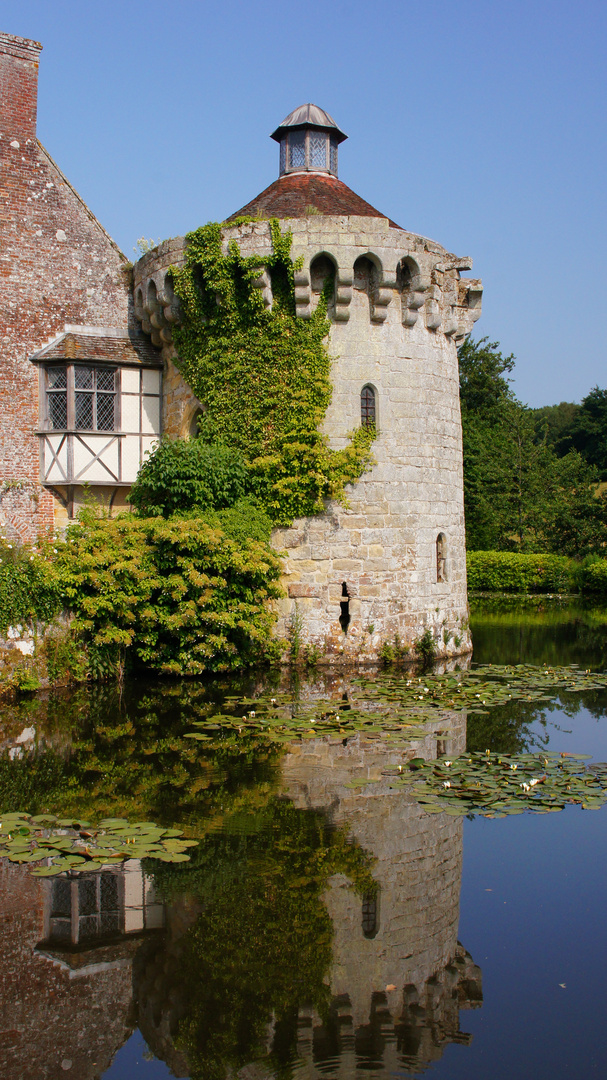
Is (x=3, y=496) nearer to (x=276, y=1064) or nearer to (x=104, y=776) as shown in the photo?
(x=104, y=776)

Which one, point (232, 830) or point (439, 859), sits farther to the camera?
point (232, 830)

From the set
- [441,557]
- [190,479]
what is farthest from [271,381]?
[441,557]

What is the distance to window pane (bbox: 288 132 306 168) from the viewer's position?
16.4 meters

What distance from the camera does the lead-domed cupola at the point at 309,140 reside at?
1631 centimetres

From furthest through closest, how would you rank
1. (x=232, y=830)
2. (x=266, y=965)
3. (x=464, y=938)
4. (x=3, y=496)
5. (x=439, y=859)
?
1. (x=3, y=496)
2. (x=232, y=830)
3. (x=439, y=859)
4. (x=464, y=938)
5. (x=266, y=965)

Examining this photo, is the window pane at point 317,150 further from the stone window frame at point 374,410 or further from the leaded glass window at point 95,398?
the leaded glass window at point 95,398

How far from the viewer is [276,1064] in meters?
3.82

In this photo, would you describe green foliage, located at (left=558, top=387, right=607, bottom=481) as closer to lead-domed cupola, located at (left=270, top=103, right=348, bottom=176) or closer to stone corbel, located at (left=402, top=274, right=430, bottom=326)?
lead-domed cupola, located at (left=270, top=103, right=348, bottom=176)

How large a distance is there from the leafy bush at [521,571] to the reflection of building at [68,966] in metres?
26.4

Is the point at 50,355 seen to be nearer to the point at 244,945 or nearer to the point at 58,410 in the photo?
the point at 58,410

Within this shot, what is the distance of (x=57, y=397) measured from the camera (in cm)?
1535

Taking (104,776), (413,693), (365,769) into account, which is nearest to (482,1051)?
(365,769)

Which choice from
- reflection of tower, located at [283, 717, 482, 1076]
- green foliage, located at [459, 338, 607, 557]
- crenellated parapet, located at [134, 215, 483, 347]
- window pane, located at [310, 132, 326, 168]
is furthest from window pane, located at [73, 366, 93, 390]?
green foliage, located at [459, 338, 607, 557]

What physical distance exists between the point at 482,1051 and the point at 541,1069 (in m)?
0.28
